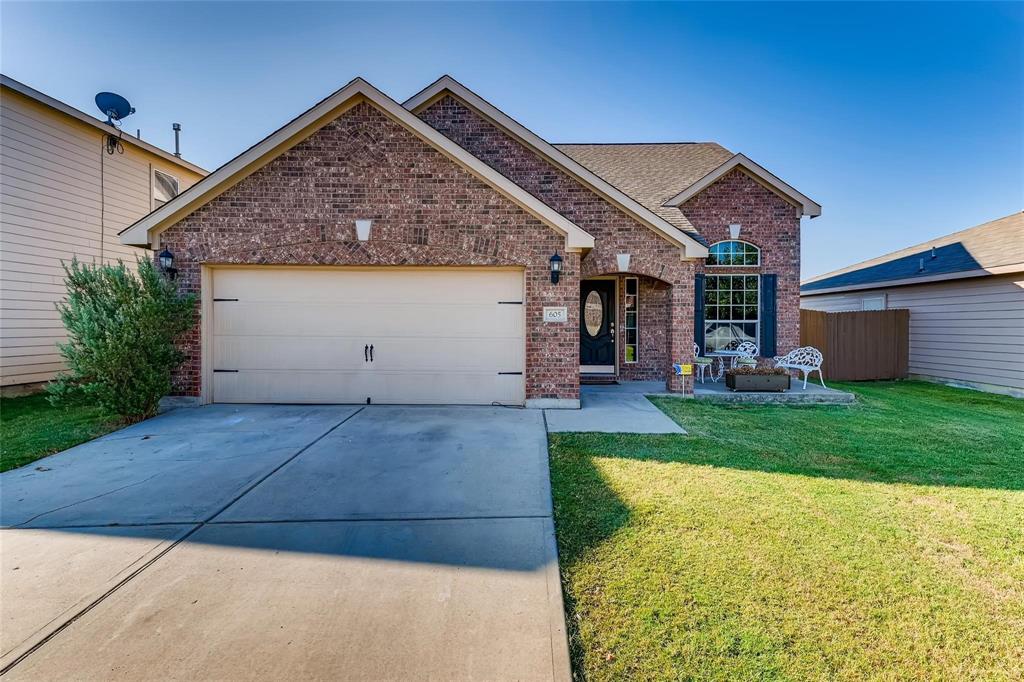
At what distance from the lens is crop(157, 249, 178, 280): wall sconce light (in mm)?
7082

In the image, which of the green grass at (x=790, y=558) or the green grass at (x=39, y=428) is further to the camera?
the green grass at (x=39, y=428)

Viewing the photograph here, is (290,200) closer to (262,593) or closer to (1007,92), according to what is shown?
(262,593)

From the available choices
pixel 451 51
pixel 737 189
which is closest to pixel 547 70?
pixel 451 51

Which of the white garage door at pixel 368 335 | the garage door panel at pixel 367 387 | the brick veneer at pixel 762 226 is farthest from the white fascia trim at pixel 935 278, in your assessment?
the garage door panel at pixel 367 387

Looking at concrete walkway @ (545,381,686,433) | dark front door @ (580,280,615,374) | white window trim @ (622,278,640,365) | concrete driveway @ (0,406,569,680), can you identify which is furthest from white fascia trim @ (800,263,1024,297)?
concrete driveway @ (0,406,569,680)

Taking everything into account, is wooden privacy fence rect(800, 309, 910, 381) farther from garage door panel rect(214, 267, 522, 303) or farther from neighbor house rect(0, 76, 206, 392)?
neighbor house rect(0, 76, 206, 392)

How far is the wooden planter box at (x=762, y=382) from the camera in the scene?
27.7 feet

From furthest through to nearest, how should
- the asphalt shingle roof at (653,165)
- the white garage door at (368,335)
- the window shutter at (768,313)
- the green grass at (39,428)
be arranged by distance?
the asphalt shingle roof at (653,165)
the window shutter at (768,313)
the white garage door at (368,335)
the green grass at (39,428)

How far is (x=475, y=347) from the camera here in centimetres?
762

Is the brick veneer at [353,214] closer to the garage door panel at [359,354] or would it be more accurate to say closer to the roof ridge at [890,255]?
the garage door panel at [359,354]

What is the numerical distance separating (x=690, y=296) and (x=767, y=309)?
3.06 meters

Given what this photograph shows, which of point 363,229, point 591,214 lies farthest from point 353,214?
point 591,214

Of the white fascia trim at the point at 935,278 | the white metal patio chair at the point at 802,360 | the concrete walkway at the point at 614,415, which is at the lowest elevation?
the concrete walkway at the point at 614,415

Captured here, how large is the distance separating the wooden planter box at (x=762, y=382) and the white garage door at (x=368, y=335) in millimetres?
4411
